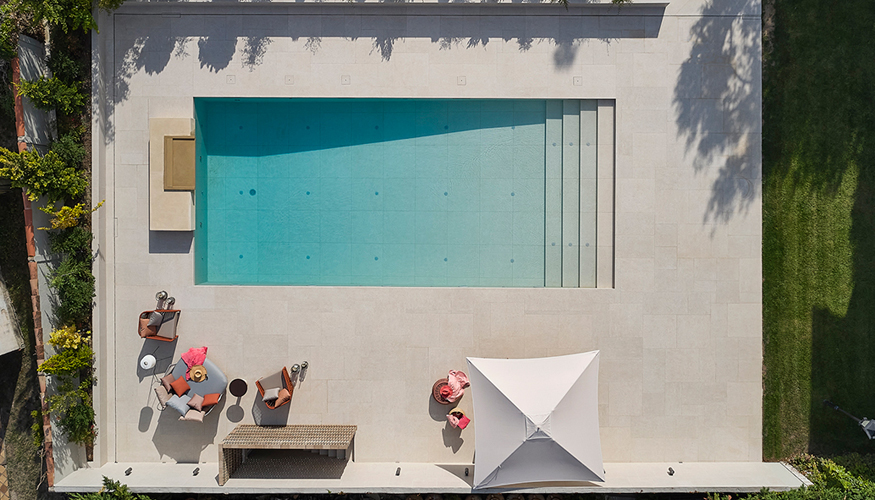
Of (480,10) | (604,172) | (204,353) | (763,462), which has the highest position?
(480,10)

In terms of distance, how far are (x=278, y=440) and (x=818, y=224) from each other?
47.7 ft

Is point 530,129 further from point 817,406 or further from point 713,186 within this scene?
point 817,406

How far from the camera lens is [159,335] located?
10820 millimetres

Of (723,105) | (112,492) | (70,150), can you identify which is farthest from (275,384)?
(723,105)

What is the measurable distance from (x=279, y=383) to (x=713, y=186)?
12.0 meters

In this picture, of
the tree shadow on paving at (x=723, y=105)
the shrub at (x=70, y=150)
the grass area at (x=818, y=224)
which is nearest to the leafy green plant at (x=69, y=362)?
the shrub at (x=70, y=150)

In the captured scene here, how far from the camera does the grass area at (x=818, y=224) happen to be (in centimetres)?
1129

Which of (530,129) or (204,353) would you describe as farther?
(530,129)

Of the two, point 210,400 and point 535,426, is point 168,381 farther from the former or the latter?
point 535,426

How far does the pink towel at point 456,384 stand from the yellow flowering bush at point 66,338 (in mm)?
8951

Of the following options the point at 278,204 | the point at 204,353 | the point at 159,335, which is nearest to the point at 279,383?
the point at 204,353

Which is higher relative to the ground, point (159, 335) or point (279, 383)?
point (159, 335)

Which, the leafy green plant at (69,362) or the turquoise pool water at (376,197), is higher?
the turquoise pool water at (376,197)

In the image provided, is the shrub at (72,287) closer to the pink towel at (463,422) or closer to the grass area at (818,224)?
the pink towel at (463,422)
